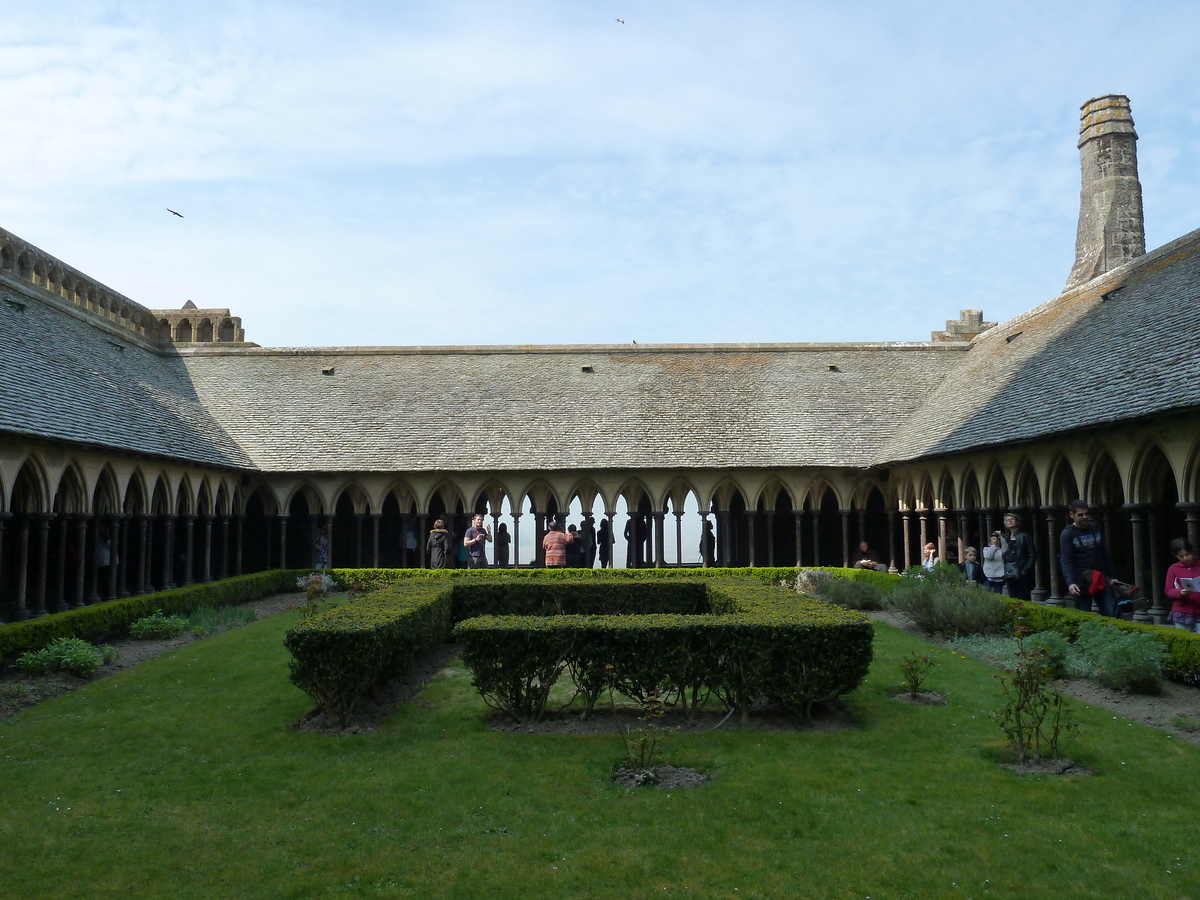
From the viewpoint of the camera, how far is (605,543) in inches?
959

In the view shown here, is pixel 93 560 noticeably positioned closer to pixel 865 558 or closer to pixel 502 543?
pixel 502 543

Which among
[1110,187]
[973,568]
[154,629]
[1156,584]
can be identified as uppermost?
[1110,187]

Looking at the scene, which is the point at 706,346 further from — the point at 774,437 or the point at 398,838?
the point at 398,838

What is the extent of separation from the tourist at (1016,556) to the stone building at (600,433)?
19.0 inches

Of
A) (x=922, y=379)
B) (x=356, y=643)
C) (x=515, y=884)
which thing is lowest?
(x=515, y=884)

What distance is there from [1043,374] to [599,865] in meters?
15.0

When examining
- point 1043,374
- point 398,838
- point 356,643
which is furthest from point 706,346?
point 398,838

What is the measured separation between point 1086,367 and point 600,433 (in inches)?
469

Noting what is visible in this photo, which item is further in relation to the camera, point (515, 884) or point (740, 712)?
point (740, 712)

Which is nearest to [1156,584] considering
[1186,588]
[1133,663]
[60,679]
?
[1186,588]

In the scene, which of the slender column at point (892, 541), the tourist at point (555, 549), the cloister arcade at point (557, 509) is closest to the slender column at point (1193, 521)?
the cloister arcade at point (557, 509)

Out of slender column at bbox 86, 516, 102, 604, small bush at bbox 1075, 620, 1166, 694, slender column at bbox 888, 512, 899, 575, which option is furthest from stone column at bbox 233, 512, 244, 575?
small bush at bbox 1075, 620, 1166, 694

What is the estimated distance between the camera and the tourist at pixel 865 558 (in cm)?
2165

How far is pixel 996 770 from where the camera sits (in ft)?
24.1
